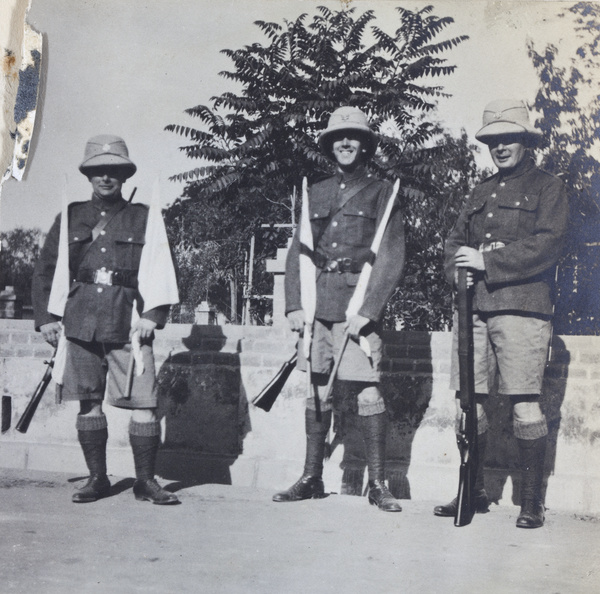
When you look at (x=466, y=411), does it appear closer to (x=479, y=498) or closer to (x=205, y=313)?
(x=479, y=498)

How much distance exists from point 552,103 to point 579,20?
3.00 feet

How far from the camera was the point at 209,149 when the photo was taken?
7469mm

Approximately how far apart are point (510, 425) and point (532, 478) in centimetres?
79

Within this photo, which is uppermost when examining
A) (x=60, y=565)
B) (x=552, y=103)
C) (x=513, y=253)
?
(x=552, y=103)

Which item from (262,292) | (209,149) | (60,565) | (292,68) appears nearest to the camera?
(60,565)

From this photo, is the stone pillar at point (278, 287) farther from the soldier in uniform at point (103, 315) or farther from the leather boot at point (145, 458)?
the leather boot at point (145, 458)

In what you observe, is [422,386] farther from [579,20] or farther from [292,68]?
[292,68]

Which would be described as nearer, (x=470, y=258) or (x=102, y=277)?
(x=470, y=258)

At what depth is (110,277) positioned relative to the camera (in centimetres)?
422

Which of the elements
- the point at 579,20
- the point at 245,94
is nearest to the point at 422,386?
the point at 579,20

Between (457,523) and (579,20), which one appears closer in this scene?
(457,523)

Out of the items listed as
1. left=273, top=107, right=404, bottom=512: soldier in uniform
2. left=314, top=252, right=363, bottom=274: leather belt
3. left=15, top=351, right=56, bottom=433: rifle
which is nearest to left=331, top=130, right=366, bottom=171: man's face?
left=273, top=107, right=404, bottom=512: soldier in uniform

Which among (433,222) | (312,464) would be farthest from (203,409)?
(433,222)

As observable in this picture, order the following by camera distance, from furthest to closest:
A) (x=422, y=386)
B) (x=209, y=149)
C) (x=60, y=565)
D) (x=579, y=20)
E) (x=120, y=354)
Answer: (x=209, y=149) < (x=422, y=386) < (x=120, y=354) < (x=579, y=20) < (x=60, y=565)
